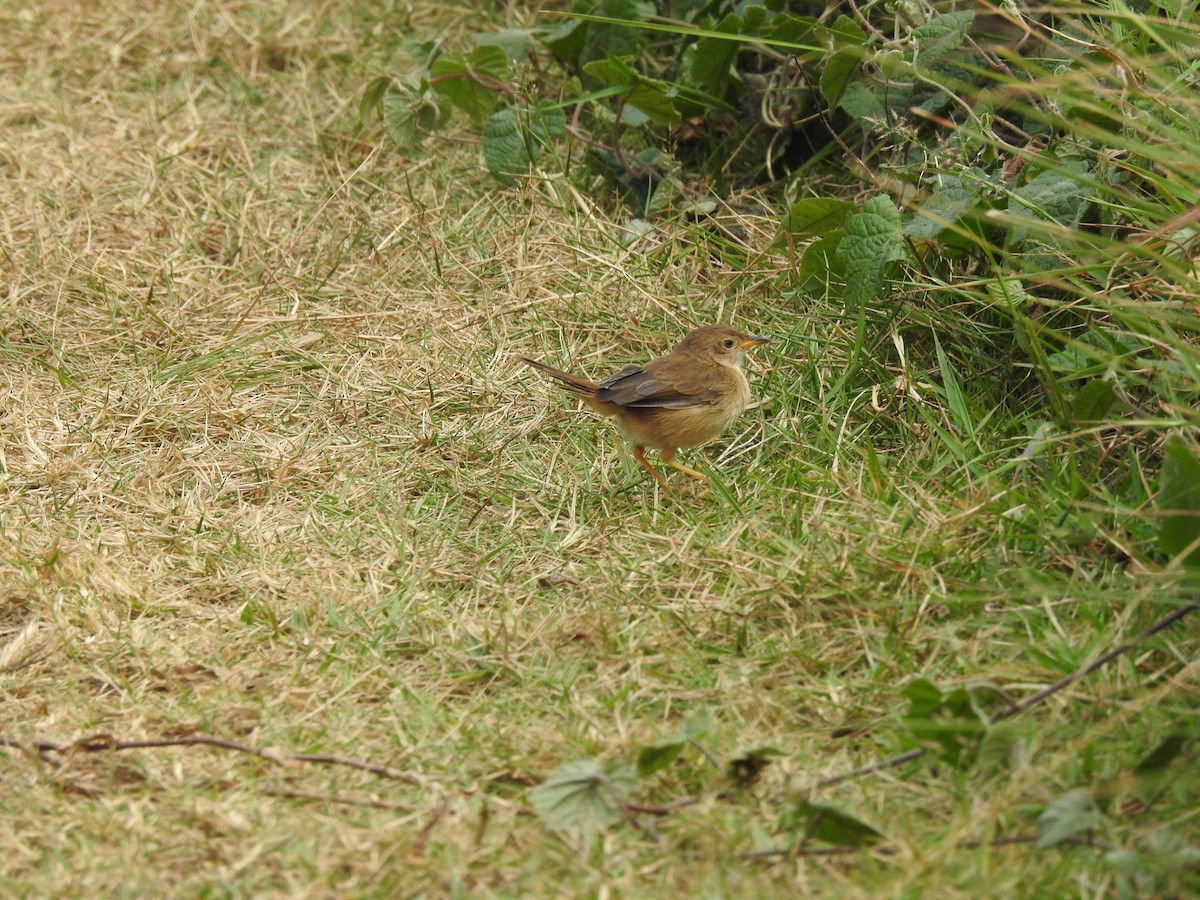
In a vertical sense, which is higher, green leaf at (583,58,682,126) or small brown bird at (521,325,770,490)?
green leaf at (583,58,682,126)

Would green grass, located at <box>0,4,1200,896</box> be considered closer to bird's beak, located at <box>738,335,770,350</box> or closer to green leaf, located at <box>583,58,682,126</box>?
bird's beak, located at <box>738,335,770,350</box>

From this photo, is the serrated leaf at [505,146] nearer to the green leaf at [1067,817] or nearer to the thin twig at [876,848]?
the thin twig at [876,848]

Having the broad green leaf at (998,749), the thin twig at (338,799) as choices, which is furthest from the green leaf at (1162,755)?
the thin twig at (338,799)

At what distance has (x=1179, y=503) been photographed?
10.0ft

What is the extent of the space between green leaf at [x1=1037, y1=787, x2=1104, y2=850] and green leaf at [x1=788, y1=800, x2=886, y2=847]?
331 millimetres

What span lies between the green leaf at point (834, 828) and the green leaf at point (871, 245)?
2.00m

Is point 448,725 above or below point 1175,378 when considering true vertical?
below

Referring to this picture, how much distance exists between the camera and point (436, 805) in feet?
9.46

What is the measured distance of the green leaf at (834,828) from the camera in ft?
8.79

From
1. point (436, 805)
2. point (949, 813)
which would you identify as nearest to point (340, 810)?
point (436, 805)

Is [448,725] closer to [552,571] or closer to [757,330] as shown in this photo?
[552,571]

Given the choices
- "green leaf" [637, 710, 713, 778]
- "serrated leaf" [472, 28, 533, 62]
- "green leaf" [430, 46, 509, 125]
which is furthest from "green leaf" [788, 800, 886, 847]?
"serrated leaf" [472, 28, 533, 62]

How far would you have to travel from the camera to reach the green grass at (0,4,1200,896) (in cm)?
279

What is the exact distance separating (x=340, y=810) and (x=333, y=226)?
3156 mm
